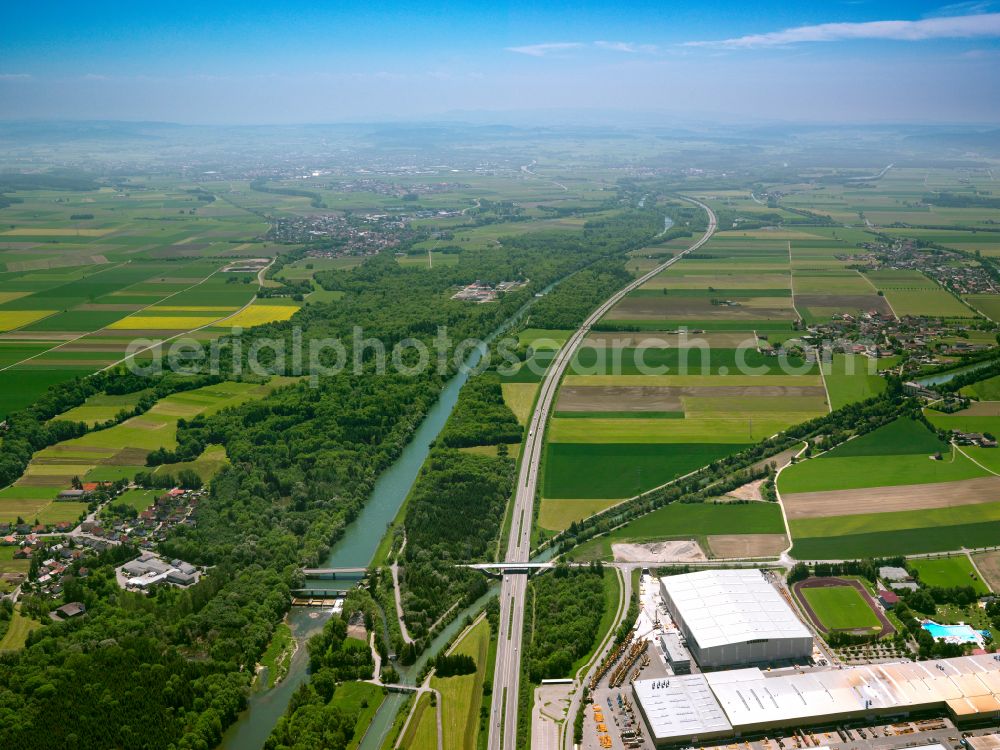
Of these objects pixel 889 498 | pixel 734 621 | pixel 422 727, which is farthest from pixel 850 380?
pixel 422 727

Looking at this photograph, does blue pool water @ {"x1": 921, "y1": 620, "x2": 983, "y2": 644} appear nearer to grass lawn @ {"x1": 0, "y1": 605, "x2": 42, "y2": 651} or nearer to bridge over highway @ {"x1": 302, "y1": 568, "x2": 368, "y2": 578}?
bridge over highway @ {"x1": 302, "y1": 568, "x2": 368, "y2": 578}

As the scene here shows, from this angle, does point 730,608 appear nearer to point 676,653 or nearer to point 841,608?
point 676,653

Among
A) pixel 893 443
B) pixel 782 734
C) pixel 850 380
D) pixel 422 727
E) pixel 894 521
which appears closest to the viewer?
pixel 782 734

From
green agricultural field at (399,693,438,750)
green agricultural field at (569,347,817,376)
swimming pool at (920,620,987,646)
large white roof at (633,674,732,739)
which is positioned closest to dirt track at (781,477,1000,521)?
swimming pool at (920,620,987,646)

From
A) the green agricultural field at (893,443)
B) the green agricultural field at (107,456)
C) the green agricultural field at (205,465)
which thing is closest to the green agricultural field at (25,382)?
the green agricultural field at (107,456)

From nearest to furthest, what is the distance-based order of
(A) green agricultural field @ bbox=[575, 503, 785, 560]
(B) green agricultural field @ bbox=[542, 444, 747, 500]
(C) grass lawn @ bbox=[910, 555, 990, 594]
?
(C) grass lawn @ bbox=[910, 555, 990, 594] < (A) green agricultural field @ bbox=[575, 503, 785, 560] < (B) green agricultural field @ bbox=[542, 444, 747, 500]

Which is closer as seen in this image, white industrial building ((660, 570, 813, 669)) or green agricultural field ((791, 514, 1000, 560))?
white industrial building ((660, 570, 813, 669))

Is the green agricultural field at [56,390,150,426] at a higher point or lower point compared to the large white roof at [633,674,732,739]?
higher
